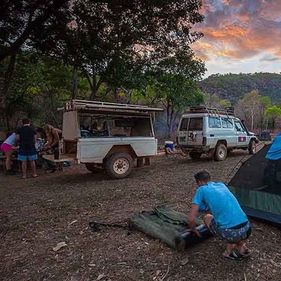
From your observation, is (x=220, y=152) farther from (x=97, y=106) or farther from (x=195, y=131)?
(x=97, y=106)

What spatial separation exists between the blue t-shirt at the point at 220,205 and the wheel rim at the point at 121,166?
562 centimetres

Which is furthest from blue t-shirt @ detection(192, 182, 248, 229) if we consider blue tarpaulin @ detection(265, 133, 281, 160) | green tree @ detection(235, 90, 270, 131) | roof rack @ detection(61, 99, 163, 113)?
green tree @ detection(235, 90, 270, 131)

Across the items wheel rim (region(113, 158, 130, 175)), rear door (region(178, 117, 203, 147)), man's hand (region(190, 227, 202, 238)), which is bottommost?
man's hand (region(190, 227, 202, 238))

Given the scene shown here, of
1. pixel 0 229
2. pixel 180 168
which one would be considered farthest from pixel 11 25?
pixel 0 229

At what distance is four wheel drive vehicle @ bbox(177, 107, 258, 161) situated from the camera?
13.0 m

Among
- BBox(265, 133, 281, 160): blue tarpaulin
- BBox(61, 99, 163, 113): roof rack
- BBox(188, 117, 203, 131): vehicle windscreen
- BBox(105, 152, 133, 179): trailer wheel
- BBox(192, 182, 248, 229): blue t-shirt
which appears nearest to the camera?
BBox(192, 182, 248, 229): blue t-shirt

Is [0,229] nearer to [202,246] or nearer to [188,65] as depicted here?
[202,246]

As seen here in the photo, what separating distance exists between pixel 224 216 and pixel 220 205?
0.47 feet

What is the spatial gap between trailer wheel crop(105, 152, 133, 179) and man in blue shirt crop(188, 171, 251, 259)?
546cm

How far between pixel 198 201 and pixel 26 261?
2.40m

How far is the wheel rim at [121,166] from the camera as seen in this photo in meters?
9.77

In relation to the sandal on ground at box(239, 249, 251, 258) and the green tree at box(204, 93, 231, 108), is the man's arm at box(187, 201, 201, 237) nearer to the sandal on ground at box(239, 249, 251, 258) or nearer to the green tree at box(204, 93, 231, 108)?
the sandal on ground at box(239, 249, 251, 258)

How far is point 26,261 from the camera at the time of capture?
443 centimetres

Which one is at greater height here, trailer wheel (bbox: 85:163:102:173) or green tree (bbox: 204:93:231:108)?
green tree (bbox: 204:93:231:108)
